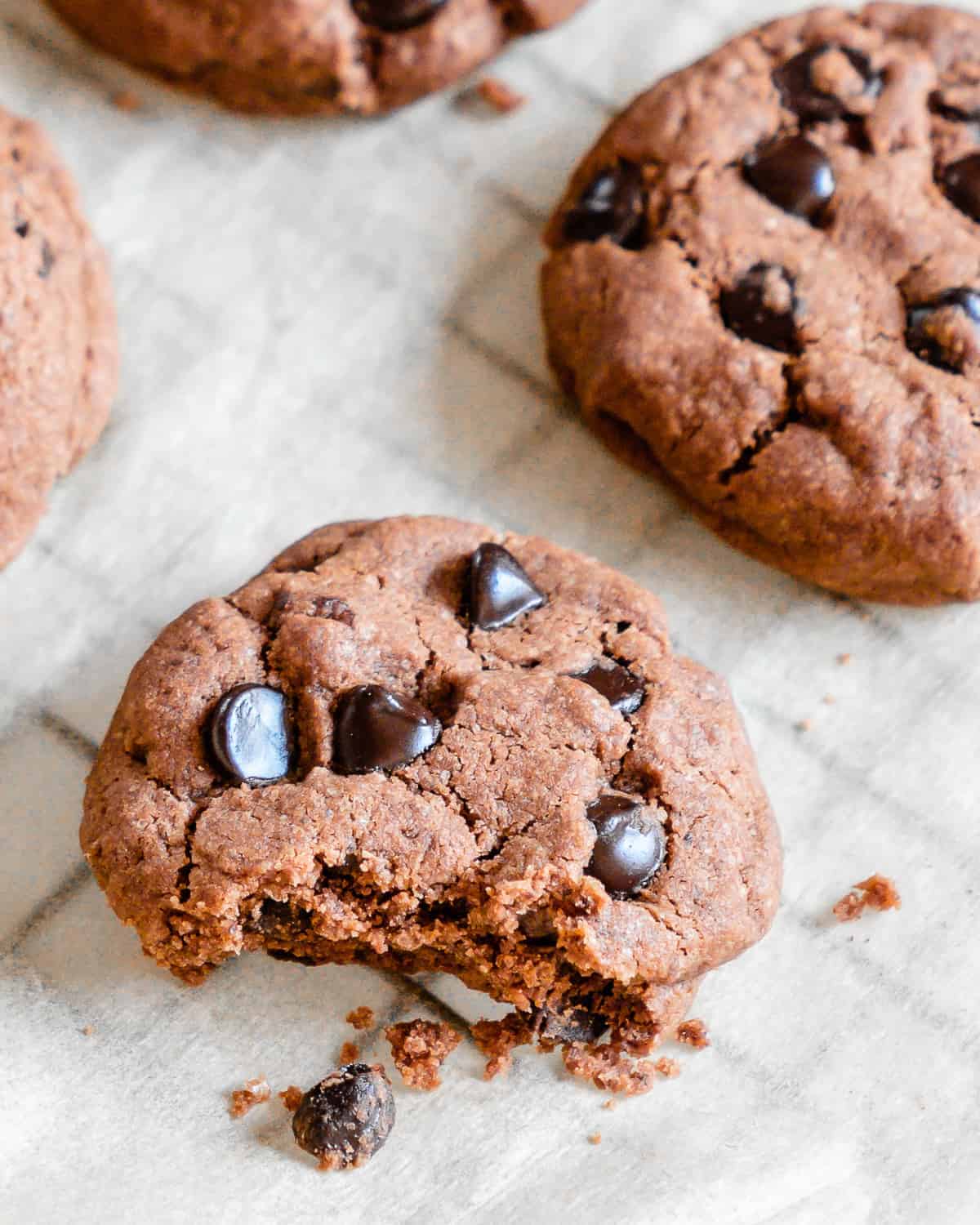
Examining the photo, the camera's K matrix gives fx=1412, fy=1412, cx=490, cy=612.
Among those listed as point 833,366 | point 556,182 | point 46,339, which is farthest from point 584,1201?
point 556,182


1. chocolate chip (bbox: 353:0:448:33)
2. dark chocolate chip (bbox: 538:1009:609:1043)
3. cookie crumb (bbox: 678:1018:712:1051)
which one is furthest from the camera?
chocolate chip (bbox: 353:0:448:33)

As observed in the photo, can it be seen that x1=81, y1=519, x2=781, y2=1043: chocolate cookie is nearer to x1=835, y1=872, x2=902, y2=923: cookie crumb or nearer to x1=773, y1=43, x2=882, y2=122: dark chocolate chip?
x1=835, y1=872, x2=902, y2=923: cookie crumb

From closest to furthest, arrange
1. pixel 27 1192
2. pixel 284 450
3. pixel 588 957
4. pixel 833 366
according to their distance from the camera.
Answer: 1. pixel 588 957
2. pixel 27 1192
3. pixel 833 366
4. pixel 284 450

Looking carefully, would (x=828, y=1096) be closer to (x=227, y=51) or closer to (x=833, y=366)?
(x=833, y=366)

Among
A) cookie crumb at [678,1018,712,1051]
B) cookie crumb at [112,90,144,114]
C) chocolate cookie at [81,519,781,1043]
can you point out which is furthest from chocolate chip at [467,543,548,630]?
→ cookie crumb at [112,90,144,114]

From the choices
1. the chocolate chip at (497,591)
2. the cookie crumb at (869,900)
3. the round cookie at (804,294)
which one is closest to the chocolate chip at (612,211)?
the round cookie at (804,294)

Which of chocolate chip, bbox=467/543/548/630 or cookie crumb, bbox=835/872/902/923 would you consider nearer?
chocolate chip, bbox=467/543/548/630

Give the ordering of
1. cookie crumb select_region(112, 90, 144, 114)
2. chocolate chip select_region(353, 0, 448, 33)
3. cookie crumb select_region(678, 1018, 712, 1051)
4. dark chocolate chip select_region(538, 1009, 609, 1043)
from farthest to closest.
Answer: cookie crumb select_region(112, 90, 144, 114), chocolate chip select_region(353, 0, 448, 33), cookie crumb select_region(678, 1018, 712, 1051), dark chocolate chip select_region(538, 1009, 609, 1043)
